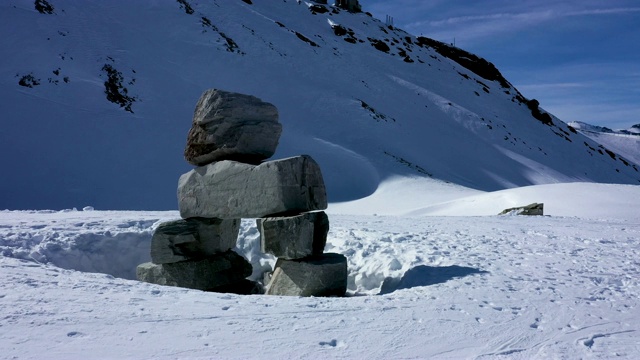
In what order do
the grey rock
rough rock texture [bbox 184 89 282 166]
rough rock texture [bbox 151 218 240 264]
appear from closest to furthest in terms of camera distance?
rough rock texture [bbox 184 89 282 166] < rough rock texture [bbox 151 218 240 264] < the grey rock

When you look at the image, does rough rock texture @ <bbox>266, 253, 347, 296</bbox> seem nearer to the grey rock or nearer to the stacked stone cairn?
the stacked stone cairn

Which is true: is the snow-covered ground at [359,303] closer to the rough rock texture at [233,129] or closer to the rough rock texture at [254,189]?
the rough rock texture at [254,189]

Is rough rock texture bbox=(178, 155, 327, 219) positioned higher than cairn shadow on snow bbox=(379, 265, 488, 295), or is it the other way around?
rough rock texture bbox=(178, 155, 327, 219)

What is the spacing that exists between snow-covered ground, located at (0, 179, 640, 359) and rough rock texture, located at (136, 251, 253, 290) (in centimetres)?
126

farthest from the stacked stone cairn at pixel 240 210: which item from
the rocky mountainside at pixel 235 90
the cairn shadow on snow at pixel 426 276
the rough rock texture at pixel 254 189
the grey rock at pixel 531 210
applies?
the rocky mountainside at pixel 235 90

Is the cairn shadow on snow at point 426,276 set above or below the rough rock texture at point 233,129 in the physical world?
below

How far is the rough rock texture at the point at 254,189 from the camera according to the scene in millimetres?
7125

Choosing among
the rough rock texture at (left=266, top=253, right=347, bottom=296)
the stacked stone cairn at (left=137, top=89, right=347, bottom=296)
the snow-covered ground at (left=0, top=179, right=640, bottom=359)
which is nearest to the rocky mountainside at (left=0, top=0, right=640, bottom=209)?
the snow-covered ground at (left=0, top=179, right=640, bottom=359)

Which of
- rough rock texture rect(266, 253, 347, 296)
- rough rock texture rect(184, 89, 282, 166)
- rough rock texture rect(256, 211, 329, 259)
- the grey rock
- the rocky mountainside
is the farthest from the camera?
the rocky mountainside

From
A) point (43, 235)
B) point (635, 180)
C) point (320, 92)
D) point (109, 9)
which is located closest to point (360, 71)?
point (320, 92)

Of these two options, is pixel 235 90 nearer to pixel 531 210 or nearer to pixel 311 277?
pixel 531 210

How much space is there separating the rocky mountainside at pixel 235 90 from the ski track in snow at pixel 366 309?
12.3m

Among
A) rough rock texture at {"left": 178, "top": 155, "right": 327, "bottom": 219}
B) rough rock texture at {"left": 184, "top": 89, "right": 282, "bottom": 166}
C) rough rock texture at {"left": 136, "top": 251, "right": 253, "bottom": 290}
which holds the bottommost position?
rough rock texture at {"left": 136, "top": 251, "right": 253, "bottom": 290}

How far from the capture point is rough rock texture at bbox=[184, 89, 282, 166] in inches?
308
